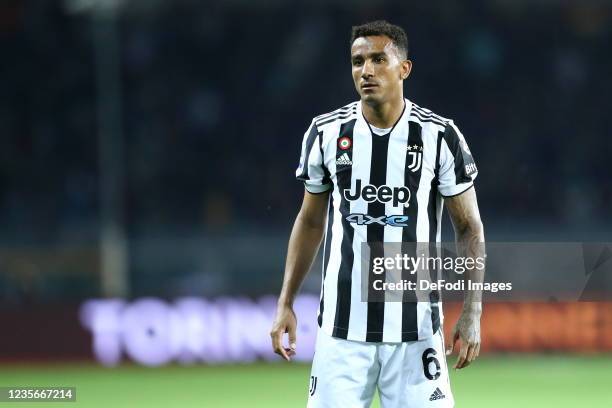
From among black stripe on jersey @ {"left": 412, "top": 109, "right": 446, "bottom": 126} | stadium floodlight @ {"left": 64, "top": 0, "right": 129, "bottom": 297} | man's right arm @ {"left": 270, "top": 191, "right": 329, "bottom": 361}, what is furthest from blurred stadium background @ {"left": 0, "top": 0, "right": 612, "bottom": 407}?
black stripe on jersey @ {"left": 412, "top": 109, "right": 446, "bottom": 126}

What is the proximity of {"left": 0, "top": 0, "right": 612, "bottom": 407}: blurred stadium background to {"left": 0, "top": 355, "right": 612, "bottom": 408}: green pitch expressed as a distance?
305 millimetres

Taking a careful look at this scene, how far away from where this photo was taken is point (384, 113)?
4.00 metres

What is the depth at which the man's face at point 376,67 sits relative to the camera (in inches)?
153

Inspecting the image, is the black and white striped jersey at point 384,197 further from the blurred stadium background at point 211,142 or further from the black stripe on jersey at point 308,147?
the blurred stadium background at point 211,142

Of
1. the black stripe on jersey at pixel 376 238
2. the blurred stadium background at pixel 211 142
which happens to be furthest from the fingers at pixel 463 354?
the blurred stadium background at pixel 211 142

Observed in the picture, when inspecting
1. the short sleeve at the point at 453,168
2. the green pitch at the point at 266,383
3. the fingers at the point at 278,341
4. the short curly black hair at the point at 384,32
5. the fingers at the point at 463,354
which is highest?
the short curly black hair at the point at 384,32

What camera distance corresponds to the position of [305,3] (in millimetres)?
16594

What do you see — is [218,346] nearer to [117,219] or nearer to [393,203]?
[117,219]

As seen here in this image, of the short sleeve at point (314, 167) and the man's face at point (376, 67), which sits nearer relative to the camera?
the man's face at point (376, 67)

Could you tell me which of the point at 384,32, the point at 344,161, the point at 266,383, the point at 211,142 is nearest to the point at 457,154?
the point at 344,161

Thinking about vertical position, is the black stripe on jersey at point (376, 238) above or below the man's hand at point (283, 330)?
above

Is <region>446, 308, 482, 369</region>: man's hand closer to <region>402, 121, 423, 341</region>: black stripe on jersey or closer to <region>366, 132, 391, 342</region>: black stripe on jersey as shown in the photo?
<region>402, 121, 423, 341</region>: black stripe on jersey

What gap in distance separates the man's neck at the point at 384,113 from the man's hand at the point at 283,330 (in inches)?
30.4

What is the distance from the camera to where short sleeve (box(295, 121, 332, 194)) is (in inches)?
160
